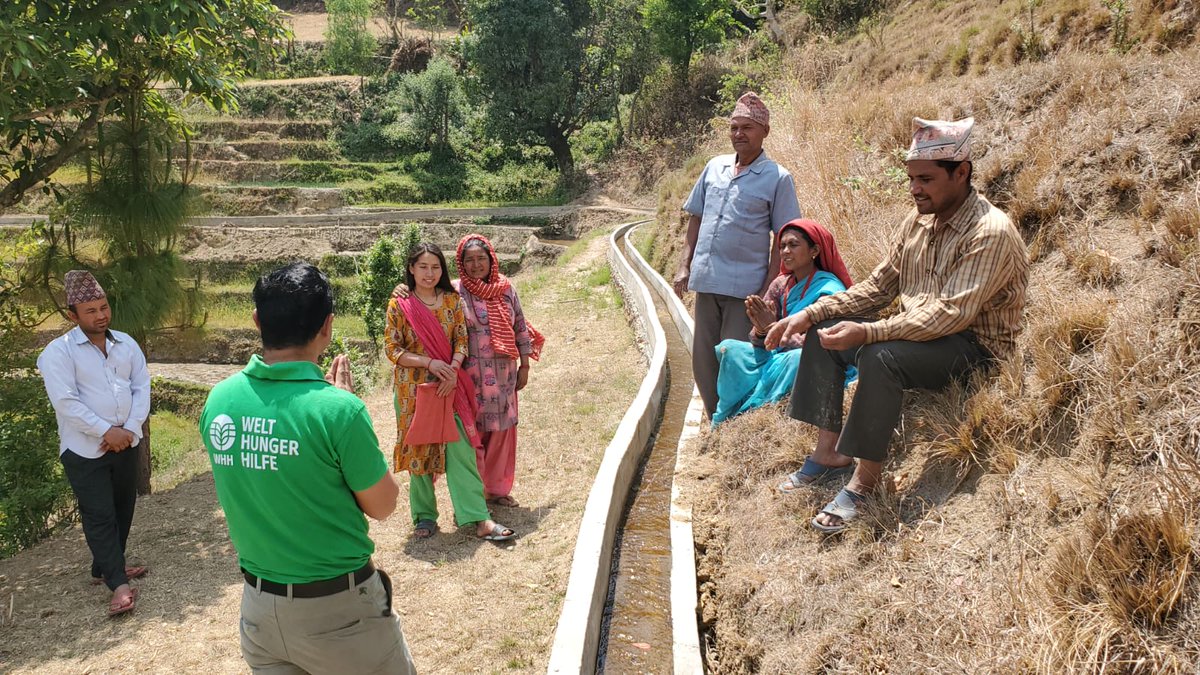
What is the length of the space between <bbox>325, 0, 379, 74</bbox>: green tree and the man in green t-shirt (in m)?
51.8

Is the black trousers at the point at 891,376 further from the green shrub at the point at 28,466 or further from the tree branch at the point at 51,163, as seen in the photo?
the green shrub at the point at 28,466

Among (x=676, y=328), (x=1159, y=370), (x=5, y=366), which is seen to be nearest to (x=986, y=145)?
(x=1159, y=370)

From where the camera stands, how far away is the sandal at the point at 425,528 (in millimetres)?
4977

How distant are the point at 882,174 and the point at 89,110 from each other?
284 inches

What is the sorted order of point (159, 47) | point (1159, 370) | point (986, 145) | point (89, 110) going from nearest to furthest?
point (1159, 370) < point (986, 145) < point (159, 47) < point (89, 110)

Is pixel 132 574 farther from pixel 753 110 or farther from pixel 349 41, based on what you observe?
pixel 349 41

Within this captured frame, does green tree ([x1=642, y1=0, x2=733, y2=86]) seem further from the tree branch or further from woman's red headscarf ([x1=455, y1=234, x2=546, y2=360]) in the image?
woman's red headscarf ([x1=455, y1=234, x2=546, y2=360])

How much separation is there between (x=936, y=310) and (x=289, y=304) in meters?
2.47

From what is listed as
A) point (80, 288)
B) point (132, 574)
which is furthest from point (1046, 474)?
point (132, 574)

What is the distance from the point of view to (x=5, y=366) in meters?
8.47

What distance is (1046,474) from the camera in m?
2.88

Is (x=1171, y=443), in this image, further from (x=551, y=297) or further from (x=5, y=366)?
(x=551, y=297)

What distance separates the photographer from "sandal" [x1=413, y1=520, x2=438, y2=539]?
16.3ft

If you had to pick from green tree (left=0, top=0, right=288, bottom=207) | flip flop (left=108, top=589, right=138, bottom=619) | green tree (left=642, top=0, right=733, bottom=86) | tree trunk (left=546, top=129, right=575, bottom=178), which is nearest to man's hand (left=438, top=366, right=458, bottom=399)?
flip flop (left=108, top=589, right=138, bottom=619)
